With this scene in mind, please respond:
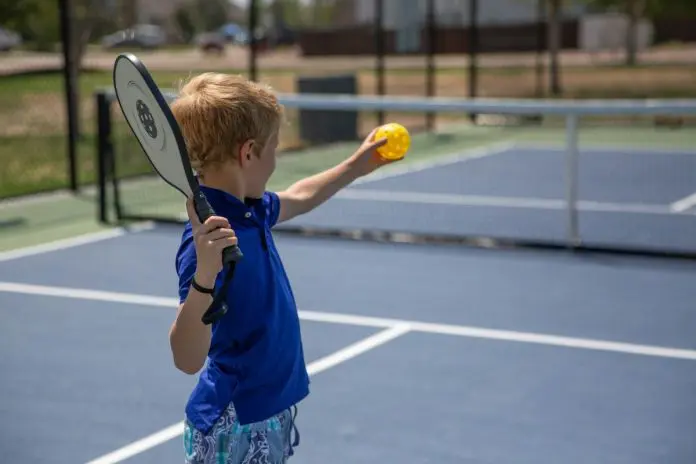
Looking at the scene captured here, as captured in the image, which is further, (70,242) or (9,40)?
(9,40)

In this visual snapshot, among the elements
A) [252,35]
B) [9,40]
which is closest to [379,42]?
[252,35]

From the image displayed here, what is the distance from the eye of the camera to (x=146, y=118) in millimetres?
3004

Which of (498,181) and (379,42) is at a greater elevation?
(379,42)

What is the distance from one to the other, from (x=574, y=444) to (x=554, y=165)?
456 inches

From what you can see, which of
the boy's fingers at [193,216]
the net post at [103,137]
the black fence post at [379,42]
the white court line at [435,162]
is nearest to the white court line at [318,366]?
the boy's fingers at [193,216]

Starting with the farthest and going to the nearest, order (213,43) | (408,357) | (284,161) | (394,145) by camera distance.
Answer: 1. (213,43)
2. (284,161)
3. (408,357)
4. (394,145)

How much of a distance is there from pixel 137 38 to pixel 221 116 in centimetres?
2076

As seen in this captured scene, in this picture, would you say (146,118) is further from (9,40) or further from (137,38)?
(137,38)

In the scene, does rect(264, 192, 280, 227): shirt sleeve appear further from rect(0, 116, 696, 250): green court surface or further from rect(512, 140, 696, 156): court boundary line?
rect(512, 140, 696, 156): court boundary line

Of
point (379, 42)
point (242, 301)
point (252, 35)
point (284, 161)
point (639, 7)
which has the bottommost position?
point (284, 161)

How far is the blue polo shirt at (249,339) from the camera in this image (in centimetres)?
319

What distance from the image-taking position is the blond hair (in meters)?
3.01

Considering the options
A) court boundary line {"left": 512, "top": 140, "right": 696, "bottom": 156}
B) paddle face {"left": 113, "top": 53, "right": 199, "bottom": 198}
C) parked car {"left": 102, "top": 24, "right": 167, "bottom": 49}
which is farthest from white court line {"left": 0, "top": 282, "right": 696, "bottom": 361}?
parked car {"left": 102, "top": 24, "right": 167, "bottom": 49}

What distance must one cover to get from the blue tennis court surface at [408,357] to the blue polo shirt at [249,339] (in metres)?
2.15
